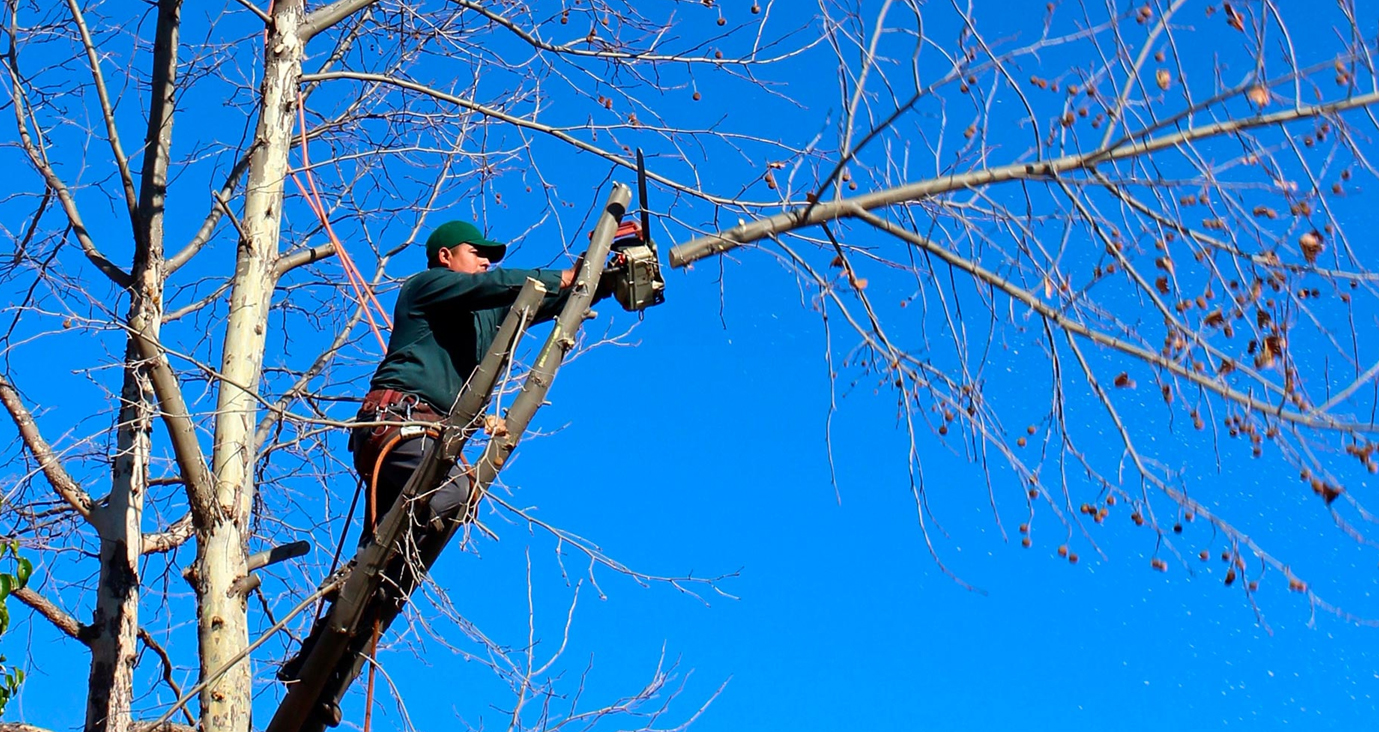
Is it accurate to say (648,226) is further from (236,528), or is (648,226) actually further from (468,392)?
(236,528)

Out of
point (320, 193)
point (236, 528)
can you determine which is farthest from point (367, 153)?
point (236, 528)

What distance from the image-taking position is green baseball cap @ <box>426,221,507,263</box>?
239 inches

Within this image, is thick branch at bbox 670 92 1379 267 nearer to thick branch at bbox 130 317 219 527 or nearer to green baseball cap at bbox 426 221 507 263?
green baseball cap at bbox 426 221 507 263

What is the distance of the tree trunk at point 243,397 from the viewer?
18.4 ft

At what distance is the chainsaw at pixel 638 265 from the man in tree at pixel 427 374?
9 centimetres

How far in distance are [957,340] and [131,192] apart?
383cm

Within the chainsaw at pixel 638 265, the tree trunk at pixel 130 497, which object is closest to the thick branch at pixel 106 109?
the tree trunk at pixel 130 497

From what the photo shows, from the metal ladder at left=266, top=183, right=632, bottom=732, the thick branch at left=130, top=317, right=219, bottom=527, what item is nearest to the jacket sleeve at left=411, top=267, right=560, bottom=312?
the metal ladder at left=266, top=183, right=632, bottom=732

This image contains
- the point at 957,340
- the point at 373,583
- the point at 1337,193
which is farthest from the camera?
the point at 373,583

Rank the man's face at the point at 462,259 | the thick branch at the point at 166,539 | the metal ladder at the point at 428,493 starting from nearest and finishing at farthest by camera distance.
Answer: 1. the metal ladder at the point at 428,493
2. the man's face at the point at 462,259
3. the thick branch at the point at 166,539

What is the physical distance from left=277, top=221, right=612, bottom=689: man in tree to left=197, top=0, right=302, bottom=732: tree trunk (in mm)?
285

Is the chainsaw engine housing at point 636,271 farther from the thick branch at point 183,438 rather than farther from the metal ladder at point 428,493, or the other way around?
the thick branch at point 183,438

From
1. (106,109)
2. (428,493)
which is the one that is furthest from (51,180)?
(428,493)

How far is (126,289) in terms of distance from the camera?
6.40 metres
